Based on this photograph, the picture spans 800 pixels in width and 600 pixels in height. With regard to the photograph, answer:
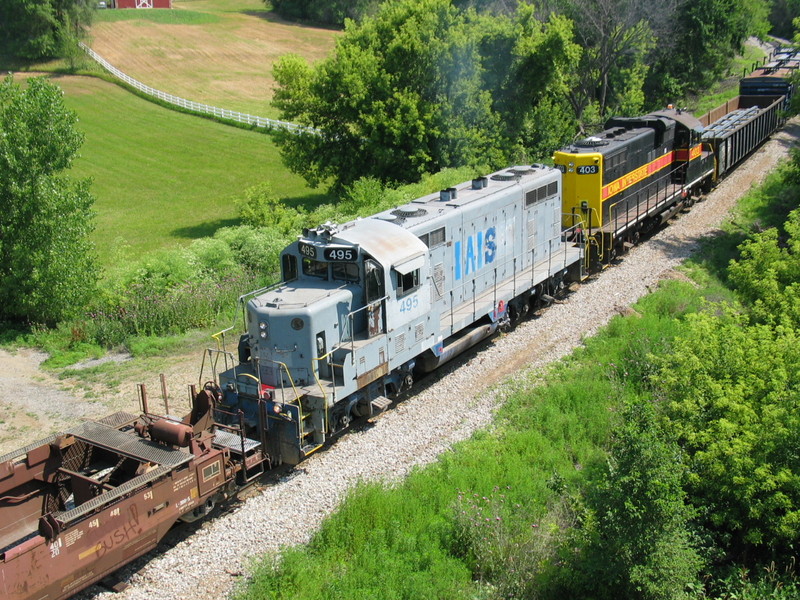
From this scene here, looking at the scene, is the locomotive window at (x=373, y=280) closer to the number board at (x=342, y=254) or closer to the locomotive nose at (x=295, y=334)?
the number board at (x=342, y=254)

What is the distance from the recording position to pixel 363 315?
13.6 metres

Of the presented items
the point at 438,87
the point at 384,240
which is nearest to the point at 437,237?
the point at 384,240

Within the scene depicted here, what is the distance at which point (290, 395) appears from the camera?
1234cm

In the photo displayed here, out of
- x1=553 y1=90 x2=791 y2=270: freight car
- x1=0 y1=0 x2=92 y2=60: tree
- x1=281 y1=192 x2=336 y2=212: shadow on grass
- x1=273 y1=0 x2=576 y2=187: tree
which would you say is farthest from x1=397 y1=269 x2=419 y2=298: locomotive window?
x1=0 y1=0 x2=92 y2=60: tree

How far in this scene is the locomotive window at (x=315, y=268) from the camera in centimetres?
1368

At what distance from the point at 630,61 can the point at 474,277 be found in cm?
3320

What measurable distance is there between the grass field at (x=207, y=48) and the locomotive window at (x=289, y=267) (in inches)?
1879

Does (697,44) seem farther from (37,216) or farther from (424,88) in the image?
(37,216)

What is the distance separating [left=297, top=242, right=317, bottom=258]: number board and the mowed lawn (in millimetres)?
19006

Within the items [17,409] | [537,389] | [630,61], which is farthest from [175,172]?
[537,389]

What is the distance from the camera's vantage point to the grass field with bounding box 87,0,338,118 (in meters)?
64.7

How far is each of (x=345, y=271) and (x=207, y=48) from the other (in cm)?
6833

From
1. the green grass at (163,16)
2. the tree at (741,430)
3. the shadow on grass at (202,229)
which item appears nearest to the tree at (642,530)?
the tree at (741,430)

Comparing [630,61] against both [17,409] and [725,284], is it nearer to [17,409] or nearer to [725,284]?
[725,284]
